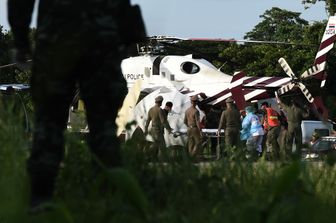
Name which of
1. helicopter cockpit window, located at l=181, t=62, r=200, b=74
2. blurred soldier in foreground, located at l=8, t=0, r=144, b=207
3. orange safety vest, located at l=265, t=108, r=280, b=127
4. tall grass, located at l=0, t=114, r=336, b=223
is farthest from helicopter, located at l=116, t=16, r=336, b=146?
blurred soldier in foreground, located at l=8, t=0, r=144, b=207

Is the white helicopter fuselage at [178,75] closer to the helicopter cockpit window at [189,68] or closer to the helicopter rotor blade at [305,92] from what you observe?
the helicopter cockpit window at [189,68]

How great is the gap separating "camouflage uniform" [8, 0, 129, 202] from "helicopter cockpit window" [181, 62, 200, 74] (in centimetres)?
2068

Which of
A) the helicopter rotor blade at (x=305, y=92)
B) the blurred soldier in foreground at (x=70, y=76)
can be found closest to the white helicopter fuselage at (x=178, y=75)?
the helicopter rotor blade at (x=305, y=92)

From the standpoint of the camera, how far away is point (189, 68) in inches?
950

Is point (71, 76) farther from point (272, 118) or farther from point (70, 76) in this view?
point (272, 118)

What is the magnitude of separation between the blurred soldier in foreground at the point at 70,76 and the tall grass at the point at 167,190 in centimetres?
11

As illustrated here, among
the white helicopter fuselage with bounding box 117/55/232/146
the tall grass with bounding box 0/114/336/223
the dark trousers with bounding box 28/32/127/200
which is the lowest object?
the tall grass with bounding box 0/114/336/223

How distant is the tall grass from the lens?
92.4 inches

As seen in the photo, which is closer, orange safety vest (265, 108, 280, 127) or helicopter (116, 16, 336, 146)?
orange safety vest (265, 108, 280, 127)

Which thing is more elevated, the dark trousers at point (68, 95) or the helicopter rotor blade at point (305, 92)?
the helicopter rotor blade at point (305, 92)

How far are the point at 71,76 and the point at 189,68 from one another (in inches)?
828

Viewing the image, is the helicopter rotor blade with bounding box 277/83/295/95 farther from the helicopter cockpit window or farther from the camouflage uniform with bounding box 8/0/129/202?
the camouflage uniform with bounding box 8/0/129/202

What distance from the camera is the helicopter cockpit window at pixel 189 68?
2403cm

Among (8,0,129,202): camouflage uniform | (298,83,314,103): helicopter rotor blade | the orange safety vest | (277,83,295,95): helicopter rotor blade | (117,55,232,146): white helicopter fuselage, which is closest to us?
(8,0,129,202): camouflage uniform
